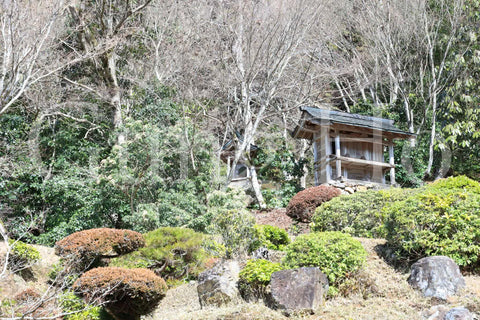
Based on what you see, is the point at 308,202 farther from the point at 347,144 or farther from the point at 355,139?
the point at 355,139

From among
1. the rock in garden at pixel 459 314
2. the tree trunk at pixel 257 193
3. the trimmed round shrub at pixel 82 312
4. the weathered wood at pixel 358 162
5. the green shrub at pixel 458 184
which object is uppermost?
the green shrub at pixel 458 184

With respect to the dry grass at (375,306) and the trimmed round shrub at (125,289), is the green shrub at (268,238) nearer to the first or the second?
the dry grass at (375,306)

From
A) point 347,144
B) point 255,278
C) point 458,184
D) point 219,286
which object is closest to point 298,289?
point 255,278

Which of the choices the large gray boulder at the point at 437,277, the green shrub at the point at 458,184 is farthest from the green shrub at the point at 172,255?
the green shrub at the point at 458,184

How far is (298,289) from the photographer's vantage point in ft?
23.4

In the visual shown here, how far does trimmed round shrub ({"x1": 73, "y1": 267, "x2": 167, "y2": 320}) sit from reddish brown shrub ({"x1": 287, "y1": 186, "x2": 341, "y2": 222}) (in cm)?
729

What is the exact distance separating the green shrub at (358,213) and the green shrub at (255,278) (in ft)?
12.2

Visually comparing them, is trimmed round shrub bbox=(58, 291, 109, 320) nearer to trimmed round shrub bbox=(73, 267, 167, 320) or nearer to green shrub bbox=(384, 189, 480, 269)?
trimmed round shrub bbox=(73, 267, 167, 320)

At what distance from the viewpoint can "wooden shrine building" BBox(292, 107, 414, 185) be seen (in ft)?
55.1

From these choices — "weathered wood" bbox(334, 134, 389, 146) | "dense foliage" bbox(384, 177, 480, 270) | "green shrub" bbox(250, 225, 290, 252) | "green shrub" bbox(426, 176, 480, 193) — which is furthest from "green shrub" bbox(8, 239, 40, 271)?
"weathered wood" bbox(334, 134, 389, 146)

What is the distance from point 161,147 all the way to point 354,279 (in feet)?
25.3

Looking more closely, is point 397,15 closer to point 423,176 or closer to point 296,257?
point 423,176

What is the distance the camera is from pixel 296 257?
803 cm

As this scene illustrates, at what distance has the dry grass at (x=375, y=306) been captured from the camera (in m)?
6.73
